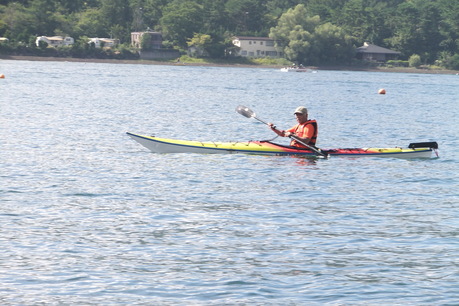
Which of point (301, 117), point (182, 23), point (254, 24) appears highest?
point (254, 24)

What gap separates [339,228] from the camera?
1411 cm

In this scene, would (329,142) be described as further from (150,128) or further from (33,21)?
(33,21)

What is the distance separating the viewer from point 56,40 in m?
140

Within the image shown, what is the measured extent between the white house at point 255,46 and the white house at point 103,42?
75.7 ft

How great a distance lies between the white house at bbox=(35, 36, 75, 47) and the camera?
137 metres

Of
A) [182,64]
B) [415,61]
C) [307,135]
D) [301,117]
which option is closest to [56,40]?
[182,64]

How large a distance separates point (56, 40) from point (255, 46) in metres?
37.7

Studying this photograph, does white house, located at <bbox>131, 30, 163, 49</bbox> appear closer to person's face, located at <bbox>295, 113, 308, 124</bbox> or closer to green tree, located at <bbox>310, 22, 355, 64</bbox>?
green tree, located at <bbox>310, 22, 355, 64</bbox>

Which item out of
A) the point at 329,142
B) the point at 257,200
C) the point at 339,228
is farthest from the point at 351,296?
the point at 329,142

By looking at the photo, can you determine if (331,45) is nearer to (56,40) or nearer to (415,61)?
(415,61)

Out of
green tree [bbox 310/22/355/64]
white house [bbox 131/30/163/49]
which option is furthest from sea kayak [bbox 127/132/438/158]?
green tree [bbox 310/22/355/64]

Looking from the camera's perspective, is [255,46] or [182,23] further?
[255,46]

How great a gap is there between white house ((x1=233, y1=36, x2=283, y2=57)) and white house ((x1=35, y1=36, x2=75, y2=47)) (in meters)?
31.3

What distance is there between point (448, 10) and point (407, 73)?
20746 mm
